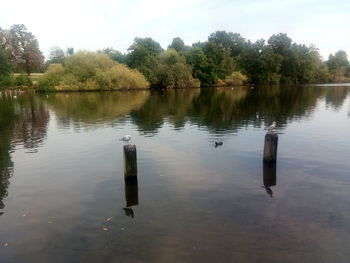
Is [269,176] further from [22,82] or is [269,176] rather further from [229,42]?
[229,42]

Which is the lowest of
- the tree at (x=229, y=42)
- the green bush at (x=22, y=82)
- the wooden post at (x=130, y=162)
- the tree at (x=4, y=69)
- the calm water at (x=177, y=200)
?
the calm water at (x=177, y=200)

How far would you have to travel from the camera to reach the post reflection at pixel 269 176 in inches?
585

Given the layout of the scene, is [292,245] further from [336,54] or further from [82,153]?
[336,54]

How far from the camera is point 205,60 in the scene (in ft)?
384

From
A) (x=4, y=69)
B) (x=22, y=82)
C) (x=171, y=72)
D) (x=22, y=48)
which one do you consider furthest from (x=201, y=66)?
(x=22, y=48)

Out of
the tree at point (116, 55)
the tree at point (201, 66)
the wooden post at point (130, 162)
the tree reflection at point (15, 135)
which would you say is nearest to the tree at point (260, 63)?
the tree at point (201, 66)

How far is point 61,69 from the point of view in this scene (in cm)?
9481

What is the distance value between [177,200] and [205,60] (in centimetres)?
10826

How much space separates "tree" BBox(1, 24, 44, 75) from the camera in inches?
4601

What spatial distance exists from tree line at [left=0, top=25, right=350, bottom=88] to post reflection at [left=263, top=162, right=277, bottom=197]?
8839 cm

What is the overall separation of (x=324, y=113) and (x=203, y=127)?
18.9 metres

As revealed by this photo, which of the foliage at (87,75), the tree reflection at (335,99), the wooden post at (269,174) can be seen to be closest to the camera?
the wooden post at (269,174)

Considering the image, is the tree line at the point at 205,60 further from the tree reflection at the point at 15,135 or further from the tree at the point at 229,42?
the tree reflection at the point at 15,135

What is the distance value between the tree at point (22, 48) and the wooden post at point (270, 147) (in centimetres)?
12106
